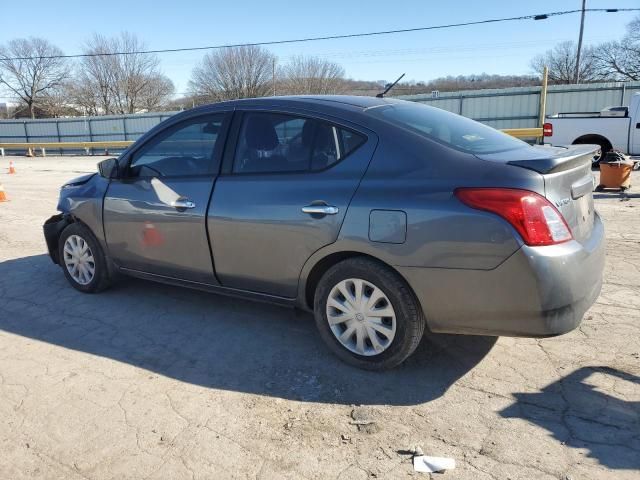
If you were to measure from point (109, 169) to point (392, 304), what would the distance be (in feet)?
9.08

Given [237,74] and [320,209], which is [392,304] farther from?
[237,74]

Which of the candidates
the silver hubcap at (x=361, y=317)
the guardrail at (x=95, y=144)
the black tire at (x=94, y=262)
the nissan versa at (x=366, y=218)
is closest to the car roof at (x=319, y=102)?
the nissan versa at (x=366, y=218)

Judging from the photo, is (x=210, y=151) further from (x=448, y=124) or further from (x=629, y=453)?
(x=629, y=453)

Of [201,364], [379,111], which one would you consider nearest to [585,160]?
[379,111]

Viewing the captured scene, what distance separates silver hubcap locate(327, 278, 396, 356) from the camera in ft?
10.1

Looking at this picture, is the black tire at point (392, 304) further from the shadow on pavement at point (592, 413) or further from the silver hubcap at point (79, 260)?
the silver hubcap at point (79, 260)

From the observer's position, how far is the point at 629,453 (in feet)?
7.82

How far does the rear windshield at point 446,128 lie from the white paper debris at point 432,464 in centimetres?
170

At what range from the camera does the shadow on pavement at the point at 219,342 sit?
311 cm

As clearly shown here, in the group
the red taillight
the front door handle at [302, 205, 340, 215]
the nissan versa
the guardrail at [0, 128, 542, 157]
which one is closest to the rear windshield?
the nissan versa

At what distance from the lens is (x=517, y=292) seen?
2.67 meters

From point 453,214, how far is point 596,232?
3.66ft

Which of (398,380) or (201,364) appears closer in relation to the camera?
(398,380)

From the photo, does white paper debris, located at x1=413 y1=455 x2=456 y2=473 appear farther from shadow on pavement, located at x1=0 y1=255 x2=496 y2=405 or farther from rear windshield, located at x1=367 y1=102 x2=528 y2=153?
rear windshield, located at x1=367 y1=102 x2=528 y2=153
